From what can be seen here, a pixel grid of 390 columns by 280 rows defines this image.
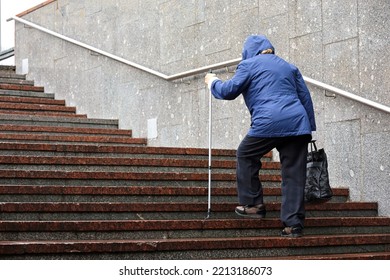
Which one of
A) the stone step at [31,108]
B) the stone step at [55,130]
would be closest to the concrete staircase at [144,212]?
the stone step at [55,130]

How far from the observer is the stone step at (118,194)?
6957 mm

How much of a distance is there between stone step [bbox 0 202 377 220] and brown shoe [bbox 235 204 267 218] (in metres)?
0.22

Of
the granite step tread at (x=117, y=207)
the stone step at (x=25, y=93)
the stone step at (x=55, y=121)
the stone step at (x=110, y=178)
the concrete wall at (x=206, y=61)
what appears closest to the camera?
the granite step tread at (x=117, y=207)

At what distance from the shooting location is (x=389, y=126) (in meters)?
8.14

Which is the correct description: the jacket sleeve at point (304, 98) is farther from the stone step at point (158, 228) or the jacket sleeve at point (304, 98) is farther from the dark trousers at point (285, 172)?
the stone step at point (158, 228)

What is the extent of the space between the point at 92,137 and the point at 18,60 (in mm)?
4696

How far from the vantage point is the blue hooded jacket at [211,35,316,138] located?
6.77m

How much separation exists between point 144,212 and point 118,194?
35 cm

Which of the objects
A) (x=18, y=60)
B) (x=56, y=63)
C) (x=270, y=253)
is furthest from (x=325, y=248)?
(x=18, y=60)

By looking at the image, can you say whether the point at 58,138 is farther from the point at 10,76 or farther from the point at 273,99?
the point at 10,76

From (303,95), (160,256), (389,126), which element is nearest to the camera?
(160,256)

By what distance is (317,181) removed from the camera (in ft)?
23.1

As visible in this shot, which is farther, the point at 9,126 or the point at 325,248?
the point at 9,126
